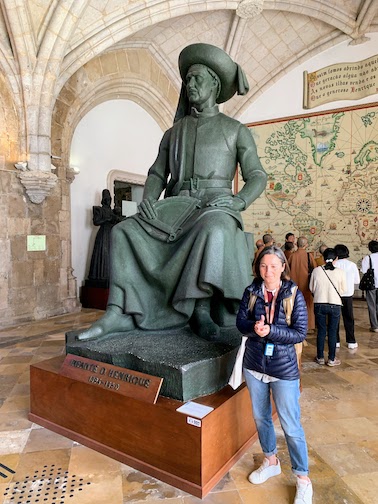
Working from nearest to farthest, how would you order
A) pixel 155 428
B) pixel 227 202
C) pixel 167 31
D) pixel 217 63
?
pixel 155 428
pixel 227 202
pixel 217 63
pixel 167 31

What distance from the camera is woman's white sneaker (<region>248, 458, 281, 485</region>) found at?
1.72 m

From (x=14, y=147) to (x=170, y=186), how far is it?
12.3 ft

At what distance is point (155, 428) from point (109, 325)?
744 millimetres

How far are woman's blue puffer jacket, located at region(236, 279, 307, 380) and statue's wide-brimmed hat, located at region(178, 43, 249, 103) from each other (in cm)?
162

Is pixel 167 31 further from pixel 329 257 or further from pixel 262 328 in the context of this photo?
pixel 262 328

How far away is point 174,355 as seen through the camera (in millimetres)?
1902

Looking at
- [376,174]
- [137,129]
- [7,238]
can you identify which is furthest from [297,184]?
[7,238]

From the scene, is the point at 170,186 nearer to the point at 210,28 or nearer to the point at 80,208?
the point at 80,208

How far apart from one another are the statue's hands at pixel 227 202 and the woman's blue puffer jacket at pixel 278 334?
77 centimetres

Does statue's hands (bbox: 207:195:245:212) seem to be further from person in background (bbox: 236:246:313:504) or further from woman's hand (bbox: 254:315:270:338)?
woman's hand (bbox: 254:315:270:338)

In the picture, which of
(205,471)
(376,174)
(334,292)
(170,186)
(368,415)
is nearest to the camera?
(205,471)

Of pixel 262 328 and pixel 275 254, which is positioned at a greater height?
pixel 275 254

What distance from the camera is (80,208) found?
711cm

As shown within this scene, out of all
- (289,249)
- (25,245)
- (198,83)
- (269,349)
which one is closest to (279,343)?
(269,349)
